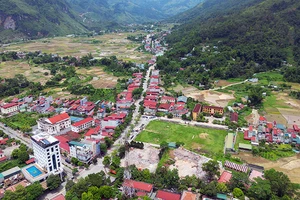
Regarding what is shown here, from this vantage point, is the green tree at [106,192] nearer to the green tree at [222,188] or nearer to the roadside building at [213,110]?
the green tree at [222,188]

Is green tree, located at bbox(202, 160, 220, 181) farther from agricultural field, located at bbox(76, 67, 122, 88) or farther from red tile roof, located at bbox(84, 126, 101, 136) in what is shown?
agricultural field, located at bbox(76, 67, 122, 88)

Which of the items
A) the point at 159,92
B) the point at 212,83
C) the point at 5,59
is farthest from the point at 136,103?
the point at 5,59

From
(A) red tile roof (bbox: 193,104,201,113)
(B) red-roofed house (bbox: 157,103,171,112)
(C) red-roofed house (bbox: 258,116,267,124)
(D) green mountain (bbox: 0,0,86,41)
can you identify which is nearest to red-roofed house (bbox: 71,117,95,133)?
(B) red-roofed house (bbox: 157,103,171,112)

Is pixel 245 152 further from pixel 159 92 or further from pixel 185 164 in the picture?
pixel 159 92

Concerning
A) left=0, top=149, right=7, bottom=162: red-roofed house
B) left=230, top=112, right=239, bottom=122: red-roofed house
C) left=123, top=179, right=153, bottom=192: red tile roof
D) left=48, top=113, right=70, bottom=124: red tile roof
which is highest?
left=230, top=112, right=239, bottom=122: red-roofed house

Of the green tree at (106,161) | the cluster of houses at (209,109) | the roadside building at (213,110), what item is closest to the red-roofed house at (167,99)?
the cluster of houses at (209,109)

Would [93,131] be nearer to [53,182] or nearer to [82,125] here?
[82,125]

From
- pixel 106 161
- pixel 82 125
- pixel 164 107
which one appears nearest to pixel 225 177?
pixel 106 161
